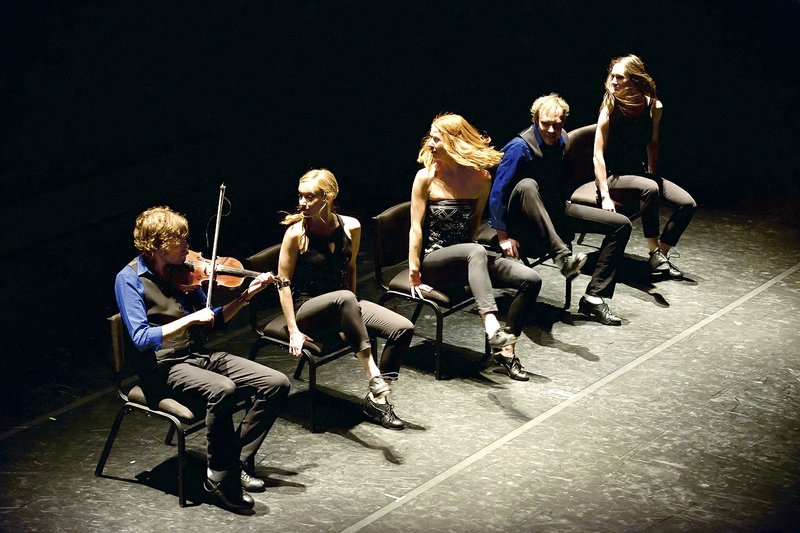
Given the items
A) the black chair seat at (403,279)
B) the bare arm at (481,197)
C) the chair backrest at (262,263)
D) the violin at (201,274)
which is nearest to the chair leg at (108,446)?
the violin at (201,274)

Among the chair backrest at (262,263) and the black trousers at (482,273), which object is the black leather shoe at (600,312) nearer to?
the black trousers at (482,273)

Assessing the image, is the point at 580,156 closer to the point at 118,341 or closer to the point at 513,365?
the point at 513,365

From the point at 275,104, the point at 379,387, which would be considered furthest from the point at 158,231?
the point at 275,104

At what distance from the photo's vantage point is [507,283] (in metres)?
5.90

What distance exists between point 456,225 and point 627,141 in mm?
1535

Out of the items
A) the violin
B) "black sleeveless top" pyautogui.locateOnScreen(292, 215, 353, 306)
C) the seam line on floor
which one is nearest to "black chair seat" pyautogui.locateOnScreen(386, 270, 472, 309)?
"black sleeveless top" pyautogui.locateOnScreen(292, 215, 353, 306)

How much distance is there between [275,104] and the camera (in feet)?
24.1

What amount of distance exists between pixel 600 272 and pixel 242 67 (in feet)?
8.01

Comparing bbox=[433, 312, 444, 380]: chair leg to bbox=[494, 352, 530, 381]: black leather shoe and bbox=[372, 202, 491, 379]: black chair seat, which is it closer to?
bbox=[372, 202, 491, 379]: black chair seat

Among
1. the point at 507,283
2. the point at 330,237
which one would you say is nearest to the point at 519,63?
the point at 507,283

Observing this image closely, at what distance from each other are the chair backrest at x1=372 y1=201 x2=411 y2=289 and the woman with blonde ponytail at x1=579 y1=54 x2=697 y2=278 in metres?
1.33

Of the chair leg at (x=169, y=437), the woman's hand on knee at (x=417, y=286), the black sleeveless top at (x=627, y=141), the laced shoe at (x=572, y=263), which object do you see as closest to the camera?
the chair leg at (x=169, y=437)

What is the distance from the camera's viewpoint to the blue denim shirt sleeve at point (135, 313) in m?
4.59

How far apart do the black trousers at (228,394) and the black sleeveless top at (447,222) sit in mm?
1384
